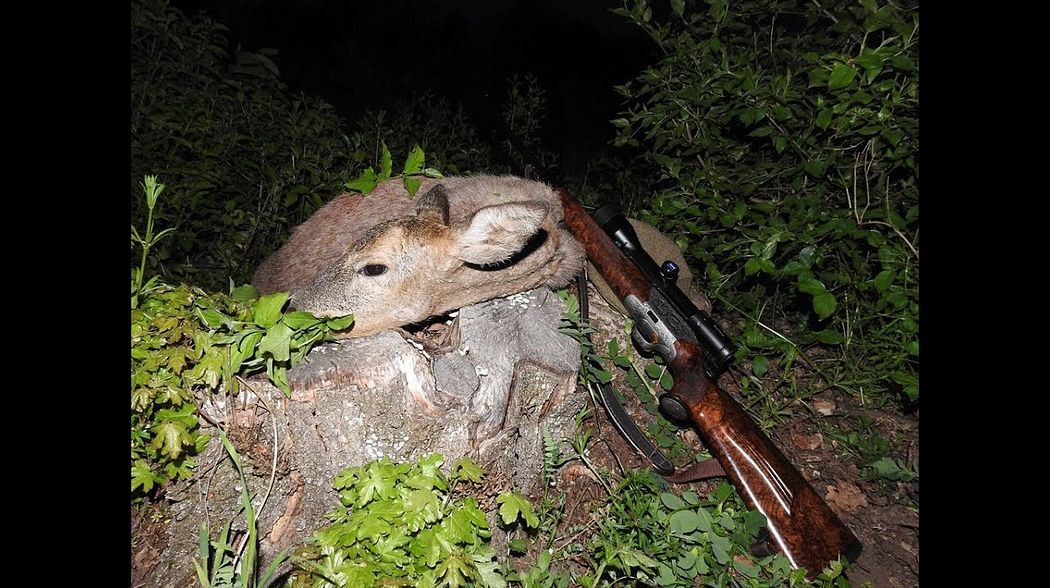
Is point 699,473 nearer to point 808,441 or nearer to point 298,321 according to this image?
point 808,441

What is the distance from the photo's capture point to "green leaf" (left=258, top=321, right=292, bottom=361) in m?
1.96

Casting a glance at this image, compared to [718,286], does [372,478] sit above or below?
above

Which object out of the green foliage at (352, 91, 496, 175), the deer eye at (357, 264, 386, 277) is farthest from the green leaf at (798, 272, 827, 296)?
the green foliage at (352, 91, 496, 175)

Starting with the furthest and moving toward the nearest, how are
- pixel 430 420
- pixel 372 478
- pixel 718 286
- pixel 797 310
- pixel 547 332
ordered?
→ pixel 797 310
pixel 718 286
pixel 547 332
pixel 430 420
pixel 372 478

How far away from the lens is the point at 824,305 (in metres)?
3.15

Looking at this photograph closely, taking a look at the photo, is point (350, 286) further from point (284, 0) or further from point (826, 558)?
point (284, 0)

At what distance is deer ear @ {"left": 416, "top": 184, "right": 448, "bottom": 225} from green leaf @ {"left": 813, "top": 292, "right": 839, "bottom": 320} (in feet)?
7.57

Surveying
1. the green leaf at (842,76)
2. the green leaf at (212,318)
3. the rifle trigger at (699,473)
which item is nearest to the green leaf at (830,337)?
the rifle trigger at (699,473)

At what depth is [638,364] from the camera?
3.76 metres

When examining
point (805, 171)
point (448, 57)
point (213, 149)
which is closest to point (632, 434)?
point (805, 171)

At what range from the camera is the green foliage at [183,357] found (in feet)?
5.82

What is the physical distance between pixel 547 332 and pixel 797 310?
3.39 m

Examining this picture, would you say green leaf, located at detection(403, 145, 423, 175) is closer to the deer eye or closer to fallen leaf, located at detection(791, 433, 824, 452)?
the deer eye
